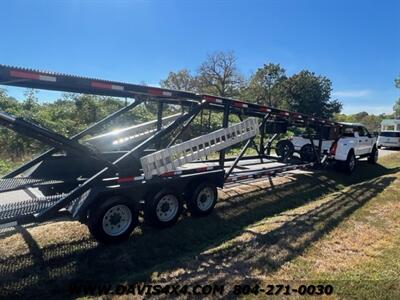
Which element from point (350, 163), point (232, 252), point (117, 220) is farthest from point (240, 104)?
point (350, 163)

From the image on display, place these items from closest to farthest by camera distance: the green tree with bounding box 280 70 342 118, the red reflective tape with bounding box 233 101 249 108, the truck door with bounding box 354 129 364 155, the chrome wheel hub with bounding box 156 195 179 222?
the chrome wheel hub with bounding box 156 195 179 222 → the red reflective tape with bounding box 233 101 249 108 → the truck door with bounding box 354 129 364 155 → the green tree with bounding box 280 70 342 118

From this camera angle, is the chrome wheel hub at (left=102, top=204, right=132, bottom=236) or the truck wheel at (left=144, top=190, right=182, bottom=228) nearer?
the chrome wheel hub at (left=102, top=204, right=132, bottom=236)

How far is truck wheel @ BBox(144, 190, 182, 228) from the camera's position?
5770mm

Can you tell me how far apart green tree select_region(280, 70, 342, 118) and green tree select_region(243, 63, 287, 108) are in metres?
1.03

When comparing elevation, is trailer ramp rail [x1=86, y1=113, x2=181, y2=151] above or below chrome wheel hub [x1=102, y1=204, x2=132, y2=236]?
above

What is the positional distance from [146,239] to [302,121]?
25.2ft

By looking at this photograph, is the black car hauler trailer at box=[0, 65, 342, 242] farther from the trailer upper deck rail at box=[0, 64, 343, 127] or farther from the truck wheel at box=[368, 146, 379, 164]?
the truck wheel at box=[368, 146, 379, 164]

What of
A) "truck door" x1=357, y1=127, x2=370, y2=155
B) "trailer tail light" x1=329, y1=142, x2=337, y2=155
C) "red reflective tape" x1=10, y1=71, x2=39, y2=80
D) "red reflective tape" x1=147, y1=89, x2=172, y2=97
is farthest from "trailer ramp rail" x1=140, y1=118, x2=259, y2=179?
"truck door" x1=357, y1=127, x2=370, y2=155

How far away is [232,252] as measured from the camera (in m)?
5.12

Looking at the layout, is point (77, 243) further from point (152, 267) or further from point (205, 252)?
point (205, 252)

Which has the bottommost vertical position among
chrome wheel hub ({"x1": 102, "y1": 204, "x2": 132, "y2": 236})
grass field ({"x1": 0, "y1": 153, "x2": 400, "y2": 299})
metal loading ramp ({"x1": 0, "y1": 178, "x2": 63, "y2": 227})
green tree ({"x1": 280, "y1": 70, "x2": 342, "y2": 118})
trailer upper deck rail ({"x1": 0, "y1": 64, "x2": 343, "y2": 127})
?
grass field ({"x1": 0, "y1": 153, "x2": 400, "y2": 299})

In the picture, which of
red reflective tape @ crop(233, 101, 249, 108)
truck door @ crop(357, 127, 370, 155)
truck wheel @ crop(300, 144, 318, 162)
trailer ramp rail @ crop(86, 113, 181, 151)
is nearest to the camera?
trailer ramp rail @ crop(86, 113, 181, 151)

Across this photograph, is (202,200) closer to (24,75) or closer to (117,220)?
(117,220)

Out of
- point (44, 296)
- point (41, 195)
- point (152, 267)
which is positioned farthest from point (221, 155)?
point (44, 296)
